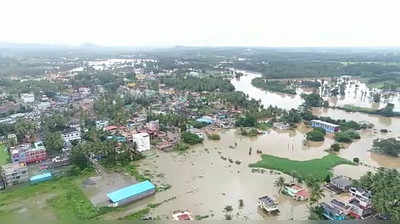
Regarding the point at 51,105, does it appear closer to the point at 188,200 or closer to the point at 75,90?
the point at 75,90

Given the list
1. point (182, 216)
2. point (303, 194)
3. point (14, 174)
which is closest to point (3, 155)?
point (14, 174)

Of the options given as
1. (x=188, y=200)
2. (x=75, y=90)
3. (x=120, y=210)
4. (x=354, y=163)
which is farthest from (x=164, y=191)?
(x=75, y=90)

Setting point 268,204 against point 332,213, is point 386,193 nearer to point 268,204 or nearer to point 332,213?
point 332,213

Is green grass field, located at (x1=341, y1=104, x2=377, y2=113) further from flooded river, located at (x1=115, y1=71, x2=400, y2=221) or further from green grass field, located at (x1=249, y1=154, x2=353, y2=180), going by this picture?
green grass field, located at (x1=249, y1=154, x2=353, y2=180)

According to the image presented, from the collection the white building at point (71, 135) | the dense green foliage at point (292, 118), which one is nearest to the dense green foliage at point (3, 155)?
the white building at point (71, 135)

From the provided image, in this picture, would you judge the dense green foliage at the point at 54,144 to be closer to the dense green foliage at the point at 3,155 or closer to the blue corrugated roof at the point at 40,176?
the dense green foliage at the point at 3,155

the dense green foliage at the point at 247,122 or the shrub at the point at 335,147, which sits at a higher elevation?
the dense green foliage at the point at 247,122

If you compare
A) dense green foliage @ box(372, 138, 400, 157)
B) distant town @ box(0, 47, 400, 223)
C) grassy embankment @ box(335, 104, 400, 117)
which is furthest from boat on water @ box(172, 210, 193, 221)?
grassy embankment @ box(335, 104, 400, 117)
